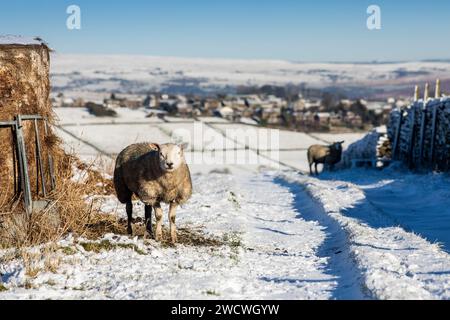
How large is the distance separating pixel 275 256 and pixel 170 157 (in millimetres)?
2270

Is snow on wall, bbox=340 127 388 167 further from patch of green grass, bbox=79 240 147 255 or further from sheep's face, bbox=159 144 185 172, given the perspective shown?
patch of green grass, bbox=79 240 147 255

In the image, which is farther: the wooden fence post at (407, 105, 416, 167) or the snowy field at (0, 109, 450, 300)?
the wooden fence post at (407, 105, 416, 167)

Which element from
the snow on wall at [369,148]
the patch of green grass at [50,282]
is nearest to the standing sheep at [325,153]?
the snow on wall at [369,148]

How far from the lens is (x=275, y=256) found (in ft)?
28.7

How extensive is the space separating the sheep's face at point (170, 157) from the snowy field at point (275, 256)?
123 centimetres

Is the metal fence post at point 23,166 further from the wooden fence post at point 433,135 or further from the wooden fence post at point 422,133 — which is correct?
the wooden fence post at point 422,133

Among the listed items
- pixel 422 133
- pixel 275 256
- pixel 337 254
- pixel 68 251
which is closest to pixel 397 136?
pixel 422 133

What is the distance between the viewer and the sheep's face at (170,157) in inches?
334

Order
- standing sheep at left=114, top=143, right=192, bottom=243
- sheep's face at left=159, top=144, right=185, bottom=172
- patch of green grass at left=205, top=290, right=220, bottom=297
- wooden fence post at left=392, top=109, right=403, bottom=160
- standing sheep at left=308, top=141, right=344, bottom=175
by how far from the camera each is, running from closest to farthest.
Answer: patch of green grass at left=205, top=290, right=220, bottom=297 < sheep's face at left=159, top=144, right=185, bottom=172 < standing sheep at left=114, top=143, right=192, bottom=243 < wooden fence post at left=392, top=109, right=403, bottom=160 < standing sheep at left=308, top=141, right=344, bottom=175

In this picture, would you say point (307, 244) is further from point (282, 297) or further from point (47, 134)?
point (47, 134)

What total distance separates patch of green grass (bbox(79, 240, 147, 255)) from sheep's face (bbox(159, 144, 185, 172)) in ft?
4.26

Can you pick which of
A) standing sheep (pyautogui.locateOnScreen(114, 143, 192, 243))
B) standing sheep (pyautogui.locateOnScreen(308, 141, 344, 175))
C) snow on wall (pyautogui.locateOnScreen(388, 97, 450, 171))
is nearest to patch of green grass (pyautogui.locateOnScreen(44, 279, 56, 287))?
standing sheep (pyautogui.locateOnScreen(114, 143, 192, 243))

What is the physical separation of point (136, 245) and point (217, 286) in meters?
2.07

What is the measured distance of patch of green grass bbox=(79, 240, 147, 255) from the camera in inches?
313
